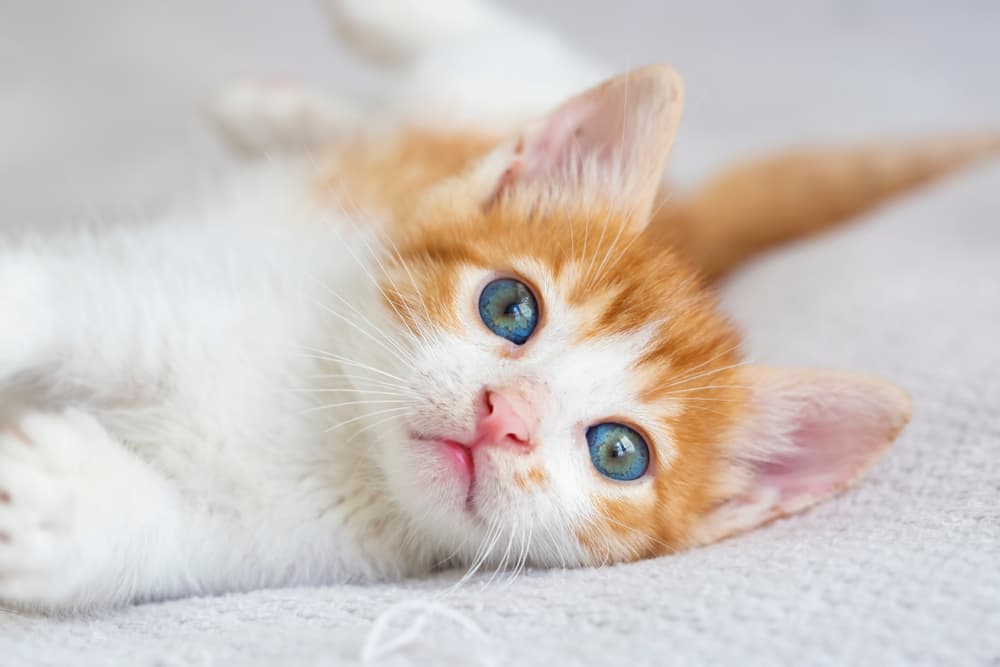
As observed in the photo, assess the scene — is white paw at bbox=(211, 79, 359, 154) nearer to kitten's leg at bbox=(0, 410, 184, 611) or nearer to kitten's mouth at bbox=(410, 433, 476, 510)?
kitten's leg at bbox=(0, 410, 184, 611)

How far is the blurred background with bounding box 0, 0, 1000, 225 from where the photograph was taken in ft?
7.41

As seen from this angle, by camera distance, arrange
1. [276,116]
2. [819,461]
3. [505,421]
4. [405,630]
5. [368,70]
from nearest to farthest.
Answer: [405,630], [505,421], [819,461], [276,116], [368,70]

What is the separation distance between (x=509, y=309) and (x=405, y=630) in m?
0.39

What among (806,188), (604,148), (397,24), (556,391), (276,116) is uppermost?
(397,24)

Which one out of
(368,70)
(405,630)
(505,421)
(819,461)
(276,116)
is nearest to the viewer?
(405,630)

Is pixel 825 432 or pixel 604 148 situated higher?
pixel 604 148

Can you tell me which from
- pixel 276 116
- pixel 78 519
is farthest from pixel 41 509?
pixel 276 116

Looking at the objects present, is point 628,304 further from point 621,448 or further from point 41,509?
point 41,509

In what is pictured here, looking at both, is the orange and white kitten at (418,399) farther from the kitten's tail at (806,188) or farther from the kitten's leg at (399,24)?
the kitten's leg at (399,24)

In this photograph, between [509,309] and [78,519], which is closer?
[78,519]

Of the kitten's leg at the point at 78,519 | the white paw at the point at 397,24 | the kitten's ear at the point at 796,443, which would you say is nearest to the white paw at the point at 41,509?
the kitten's leg at the point at 78,519

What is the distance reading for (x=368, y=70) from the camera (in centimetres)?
271

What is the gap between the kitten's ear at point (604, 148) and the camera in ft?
3.77

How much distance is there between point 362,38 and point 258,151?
362mm
